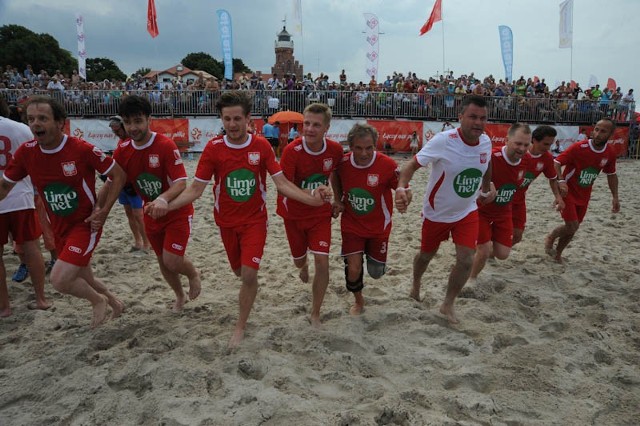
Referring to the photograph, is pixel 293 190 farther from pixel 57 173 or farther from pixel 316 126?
pixel 57 173

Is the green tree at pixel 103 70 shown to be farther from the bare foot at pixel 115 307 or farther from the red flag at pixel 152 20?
the bare foot at pixel 115 307

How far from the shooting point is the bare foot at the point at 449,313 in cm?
416

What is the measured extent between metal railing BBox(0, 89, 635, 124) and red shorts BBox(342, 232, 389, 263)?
53.9ft

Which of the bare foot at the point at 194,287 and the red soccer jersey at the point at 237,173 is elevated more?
the red soccer jersey at the point at 237,173

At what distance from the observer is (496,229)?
5238 millimetres

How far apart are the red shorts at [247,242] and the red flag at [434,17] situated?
23.9 meters

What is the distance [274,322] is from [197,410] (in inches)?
56.1

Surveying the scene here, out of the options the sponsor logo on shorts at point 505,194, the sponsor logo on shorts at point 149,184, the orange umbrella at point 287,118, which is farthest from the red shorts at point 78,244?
the orange umbrella at point 287,118

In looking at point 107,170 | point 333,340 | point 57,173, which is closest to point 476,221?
point 333,340

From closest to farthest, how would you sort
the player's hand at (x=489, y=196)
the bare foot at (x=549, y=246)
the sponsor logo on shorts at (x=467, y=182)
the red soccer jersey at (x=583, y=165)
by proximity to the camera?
the sponsor logo on shorts at (x=467, y=182)
the player's hand at (x=489, y=196)
the red soccer jersey at (x=583, y=165)
the bare foot at (x=549, y=246)

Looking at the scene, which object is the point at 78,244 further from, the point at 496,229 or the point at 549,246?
the point at 549,246

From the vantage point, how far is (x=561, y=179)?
19.6ft

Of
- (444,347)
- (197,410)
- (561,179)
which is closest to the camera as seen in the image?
(197,410)

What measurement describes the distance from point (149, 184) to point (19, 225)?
137cm
